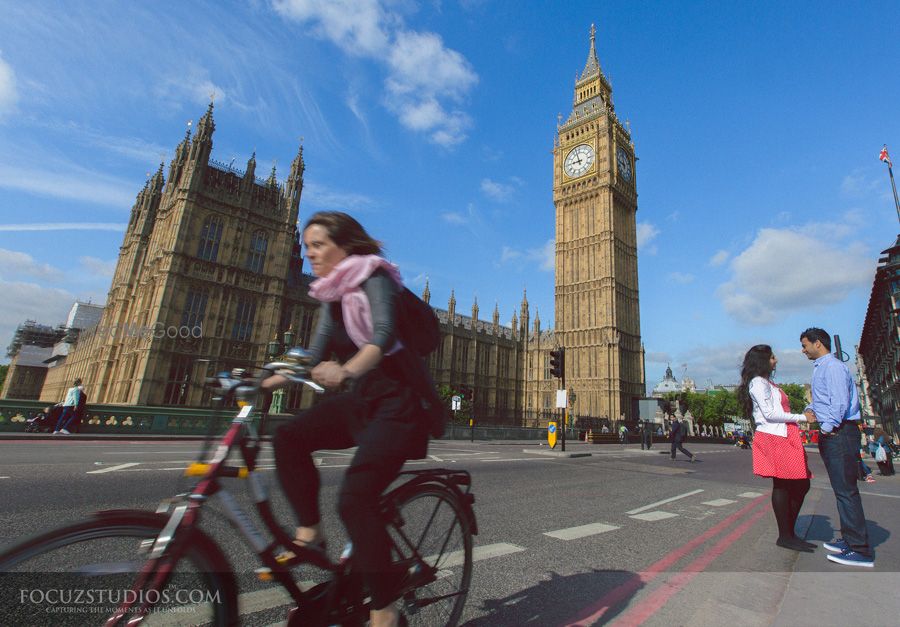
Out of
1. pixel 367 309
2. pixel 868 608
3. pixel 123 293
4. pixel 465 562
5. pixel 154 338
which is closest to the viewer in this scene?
pixel 367 309

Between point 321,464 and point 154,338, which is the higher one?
point 154,338

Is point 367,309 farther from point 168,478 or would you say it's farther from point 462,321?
point 462,321

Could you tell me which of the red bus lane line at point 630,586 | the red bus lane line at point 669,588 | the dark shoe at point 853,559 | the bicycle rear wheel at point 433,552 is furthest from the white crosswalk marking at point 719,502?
the bicycle rear wheel at point 433,552

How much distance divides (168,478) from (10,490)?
1.52 meters

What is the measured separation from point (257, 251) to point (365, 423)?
34775 mm

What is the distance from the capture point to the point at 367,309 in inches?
76.0

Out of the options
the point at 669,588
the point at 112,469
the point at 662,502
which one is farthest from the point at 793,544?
the point at 112,469

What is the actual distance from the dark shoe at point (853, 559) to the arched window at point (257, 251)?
3429 centimetres

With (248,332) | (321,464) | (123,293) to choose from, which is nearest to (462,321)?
(248,332)

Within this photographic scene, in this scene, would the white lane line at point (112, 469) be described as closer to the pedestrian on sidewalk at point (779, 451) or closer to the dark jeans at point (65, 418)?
the pedestrian on sidewalk at point (779, 451)

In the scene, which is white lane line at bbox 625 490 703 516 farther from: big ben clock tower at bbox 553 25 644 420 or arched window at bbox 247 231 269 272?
big ben clock tower at bbox 553 25 644 420

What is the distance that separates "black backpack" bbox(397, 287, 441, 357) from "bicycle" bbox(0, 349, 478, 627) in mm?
428

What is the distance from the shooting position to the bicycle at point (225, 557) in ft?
Answer: 4.14

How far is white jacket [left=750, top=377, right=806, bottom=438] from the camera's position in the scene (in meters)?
3.98
